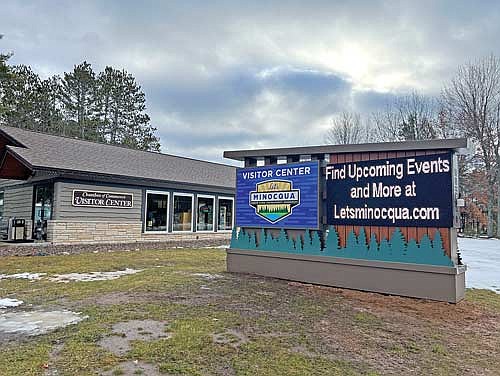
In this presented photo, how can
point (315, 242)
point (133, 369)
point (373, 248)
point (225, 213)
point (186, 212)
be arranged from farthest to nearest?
1. point (225, 213)
2. point (186, 212)
3. point (315, 242)
4. point (373, 248)
5. point (133, 369)

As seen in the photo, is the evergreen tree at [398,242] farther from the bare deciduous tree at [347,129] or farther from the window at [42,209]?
the bare deciduous tree at [347,129]

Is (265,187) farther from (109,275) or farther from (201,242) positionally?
(201,242)

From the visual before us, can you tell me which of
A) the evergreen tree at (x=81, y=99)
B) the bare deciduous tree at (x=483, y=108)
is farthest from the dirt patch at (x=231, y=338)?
the evergreen tree at (x=81, y=99)

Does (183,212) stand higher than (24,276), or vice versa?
(183,212)

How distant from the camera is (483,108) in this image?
80.9 feet

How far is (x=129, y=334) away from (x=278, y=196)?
422 cm

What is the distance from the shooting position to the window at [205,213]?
17.3 metres

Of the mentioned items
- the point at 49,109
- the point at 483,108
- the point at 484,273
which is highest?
the point at 49,109

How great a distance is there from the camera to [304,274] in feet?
22.8

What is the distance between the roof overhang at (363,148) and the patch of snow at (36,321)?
178 inches

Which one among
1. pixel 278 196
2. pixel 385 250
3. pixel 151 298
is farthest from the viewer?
pixel 278 196

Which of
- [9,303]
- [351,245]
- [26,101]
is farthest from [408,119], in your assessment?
[9,303]

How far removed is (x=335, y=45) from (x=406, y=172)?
7.15 m

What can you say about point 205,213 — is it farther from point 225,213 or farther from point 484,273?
point 484,273
